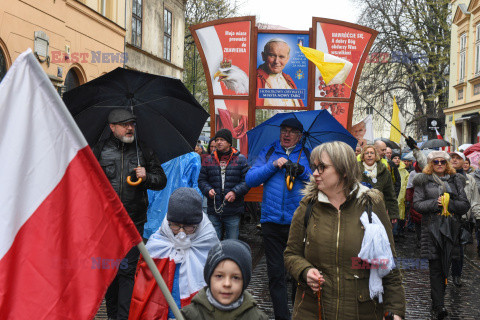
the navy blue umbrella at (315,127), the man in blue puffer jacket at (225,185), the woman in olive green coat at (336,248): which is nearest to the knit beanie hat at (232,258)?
the woman in olive green coat at (336,248)

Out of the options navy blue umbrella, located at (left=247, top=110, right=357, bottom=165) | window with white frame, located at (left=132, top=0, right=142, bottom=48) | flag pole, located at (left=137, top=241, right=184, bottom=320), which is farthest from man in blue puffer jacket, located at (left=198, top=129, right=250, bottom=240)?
window with white frame, located at (left=132, top=0, right=142, bottom=48)

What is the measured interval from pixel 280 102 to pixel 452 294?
4978 mm

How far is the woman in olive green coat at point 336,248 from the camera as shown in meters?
3.26

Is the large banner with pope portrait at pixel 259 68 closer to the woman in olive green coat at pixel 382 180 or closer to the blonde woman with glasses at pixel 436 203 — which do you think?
the woman in olive green coat at pixel 382 180

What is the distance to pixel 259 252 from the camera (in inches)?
388

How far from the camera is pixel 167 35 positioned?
89.8 feet

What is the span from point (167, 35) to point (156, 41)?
198cm

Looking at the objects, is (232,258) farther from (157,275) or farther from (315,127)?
(315,127)

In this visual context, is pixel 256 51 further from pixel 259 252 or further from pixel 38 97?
pixel 38 97

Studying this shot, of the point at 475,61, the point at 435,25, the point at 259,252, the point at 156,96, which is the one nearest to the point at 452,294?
the point at 259,252

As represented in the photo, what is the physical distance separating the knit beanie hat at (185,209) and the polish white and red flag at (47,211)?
Answer: 53.5 inches

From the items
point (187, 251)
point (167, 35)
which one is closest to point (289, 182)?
point (187, 251)

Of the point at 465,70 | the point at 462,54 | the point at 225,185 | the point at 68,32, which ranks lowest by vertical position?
the point at 225,185

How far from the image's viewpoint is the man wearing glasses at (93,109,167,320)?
4.93 meters
